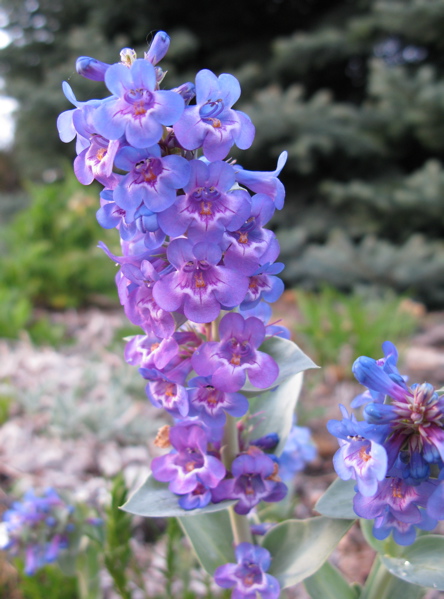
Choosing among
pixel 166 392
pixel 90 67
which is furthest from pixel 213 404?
pixel 90 67

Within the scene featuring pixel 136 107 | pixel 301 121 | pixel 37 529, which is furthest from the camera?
pixel 301 121

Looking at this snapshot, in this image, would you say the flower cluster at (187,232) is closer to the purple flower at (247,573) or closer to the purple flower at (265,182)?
the purple flower at (265,182)

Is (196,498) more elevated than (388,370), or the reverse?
(388,370)

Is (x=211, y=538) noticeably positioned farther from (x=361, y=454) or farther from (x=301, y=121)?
(x=301, y=121)

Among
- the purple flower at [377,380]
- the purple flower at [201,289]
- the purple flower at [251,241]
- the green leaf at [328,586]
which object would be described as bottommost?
the green leaf at [328,586]

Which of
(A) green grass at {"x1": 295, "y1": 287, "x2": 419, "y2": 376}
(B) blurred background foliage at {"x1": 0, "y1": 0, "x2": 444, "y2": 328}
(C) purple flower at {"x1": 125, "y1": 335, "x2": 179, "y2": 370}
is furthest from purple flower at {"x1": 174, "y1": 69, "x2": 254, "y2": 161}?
(B) blurred background foliage at {"x1": 0, "y1": 0, "x2": 444, "y2": 328}

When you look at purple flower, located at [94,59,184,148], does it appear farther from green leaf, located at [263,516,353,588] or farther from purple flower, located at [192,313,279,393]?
green leaf, located at [263,516,353,588]

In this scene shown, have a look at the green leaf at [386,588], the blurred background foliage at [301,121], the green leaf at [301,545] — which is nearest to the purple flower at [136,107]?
the green leaf at [301,545]
